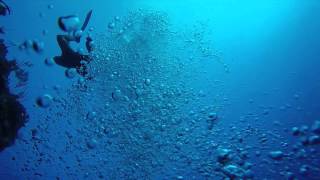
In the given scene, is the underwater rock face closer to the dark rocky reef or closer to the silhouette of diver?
the dark rocky reef

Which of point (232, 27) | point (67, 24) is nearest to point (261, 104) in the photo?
point (232, 27)

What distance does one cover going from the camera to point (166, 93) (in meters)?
10.1

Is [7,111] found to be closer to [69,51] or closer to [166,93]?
[69,51]

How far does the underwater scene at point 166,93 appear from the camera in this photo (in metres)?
7.65

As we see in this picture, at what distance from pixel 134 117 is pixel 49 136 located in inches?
339

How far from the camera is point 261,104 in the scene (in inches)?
1037

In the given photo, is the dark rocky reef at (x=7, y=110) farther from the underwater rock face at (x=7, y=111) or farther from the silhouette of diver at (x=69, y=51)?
the silhouette of diver at (x=69, y=51)

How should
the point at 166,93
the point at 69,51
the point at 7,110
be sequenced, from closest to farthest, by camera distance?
the point at 7,110
the point at 69,51
the point at 166,93

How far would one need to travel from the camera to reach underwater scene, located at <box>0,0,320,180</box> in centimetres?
765

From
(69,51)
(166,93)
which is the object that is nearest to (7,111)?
(69,51)

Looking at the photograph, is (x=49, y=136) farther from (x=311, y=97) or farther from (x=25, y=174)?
(x=311, y=97)

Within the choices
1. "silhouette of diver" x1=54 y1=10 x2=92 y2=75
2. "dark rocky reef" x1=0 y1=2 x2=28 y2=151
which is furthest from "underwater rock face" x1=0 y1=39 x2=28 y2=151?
"silhouette of diver" x1=54 y1=10 x2=92 y2=75

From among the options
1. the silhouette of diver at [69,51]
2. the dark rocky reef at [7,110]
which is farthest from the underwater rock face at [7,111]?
the silhouette of diver at [69,51]

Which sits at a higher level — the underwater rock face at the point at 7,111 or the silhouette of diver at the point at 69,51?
the silhouette of diver at the point at 69,51
